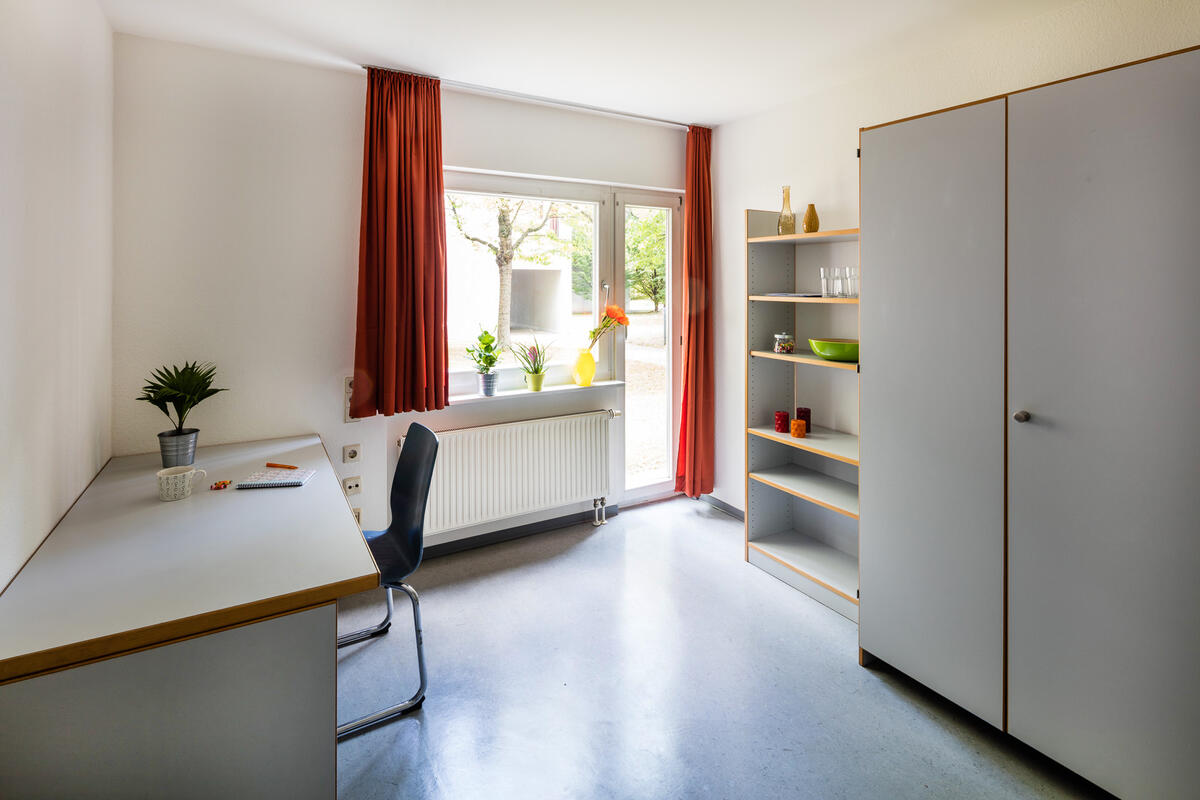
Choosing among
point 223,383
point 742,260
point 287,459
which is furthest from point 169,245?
point 742,260

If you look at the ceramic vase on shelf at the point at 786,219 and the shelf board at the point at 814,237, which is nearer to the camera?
the shelf board at the point at 814,237

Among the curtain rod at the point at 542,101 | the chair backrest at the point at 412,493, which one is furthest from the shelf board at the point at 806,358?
the chair backrest at the point at 412,493

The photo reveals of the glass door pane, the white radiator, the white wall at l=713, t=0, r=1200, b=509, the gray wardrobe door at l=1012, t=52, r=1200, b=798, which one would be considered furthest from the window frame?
the gray wardrobe door at l=1012, t=52, r=1200, b=798

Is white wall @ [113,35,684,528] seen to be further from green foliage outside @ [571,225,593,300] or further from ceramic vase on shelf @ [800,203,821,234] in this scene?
ceramic vase on shelf @ [800,203,821,234]

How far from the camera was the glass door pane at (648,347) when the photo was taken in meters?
3.93

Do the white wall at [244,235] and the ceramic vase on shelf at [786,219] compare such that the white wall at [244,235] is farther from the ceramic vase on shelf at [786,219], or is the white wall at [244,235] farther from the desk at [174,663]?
the ceramic vase on shelf at [786,219]

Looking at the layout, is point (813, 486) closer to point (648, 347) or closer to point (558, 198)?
point (648, 347)

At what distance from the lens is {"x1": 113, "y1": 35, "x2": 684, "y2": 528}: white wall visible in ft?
8.11

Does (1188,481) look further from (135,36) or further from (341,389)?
(135,36)

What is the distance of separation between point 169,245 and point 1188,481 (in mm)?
3565

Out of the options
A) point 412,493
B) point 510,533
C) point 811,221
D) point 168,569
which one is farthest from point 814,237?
point 168,569

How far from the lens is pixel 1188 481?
1486mm

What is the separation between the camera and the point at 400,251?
289 cm

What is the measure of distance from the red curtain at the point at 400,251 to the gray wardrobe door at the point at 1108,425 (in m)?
2.38
